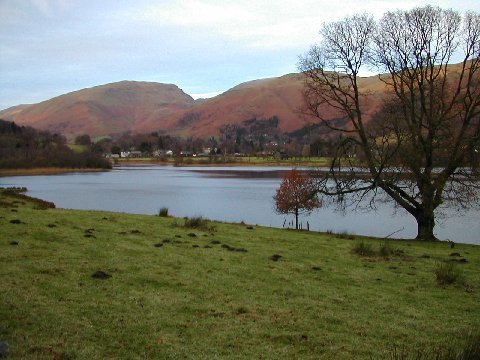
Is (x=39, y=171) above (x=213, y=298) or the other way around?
the other way around

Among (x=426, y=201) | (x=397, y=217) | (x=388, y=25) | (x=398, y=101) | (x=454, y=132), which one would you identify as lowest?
(x=397, y=217)

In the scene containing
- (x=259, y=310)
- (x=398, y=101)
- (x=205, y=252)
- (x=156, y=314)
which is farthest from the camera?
(x=398, y=101)

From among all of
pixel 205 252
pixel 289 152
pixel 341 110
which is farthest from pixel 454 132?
pixel 289 152

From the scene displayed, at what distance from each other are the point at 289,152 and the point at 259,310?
190 metres

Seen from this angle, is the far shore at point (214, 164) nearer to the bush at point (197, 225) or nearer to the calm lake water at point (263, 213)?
the calm lake water at point (263, 213)

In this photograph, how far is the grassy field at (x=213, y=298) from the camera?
745cm

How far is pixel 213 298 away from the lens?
397 inches

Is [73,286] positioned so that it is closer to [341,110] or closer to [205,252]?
[205,252]

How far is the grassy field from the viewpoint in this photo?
7449mm

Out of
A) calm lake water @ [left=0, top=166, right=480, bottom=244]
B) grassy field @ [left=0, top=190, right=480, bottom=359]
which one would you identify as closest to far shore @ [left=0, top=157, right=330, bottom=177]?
calm lake water @ [left=0, top=166, right=480, bottom=244]

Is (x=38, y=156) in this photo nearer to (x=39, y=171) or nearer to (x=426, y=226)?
(x=39, y=171)

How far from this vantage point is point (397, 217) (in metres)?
43.9

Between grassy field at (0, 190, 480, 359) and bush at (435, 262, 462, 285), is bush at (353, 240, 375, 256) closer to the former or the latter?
grassy field at (0, 190, 480, 359)

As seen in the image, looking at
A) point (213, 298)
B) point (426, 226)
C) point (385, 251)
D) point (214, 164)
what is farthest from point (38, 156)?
point (213, 298)
